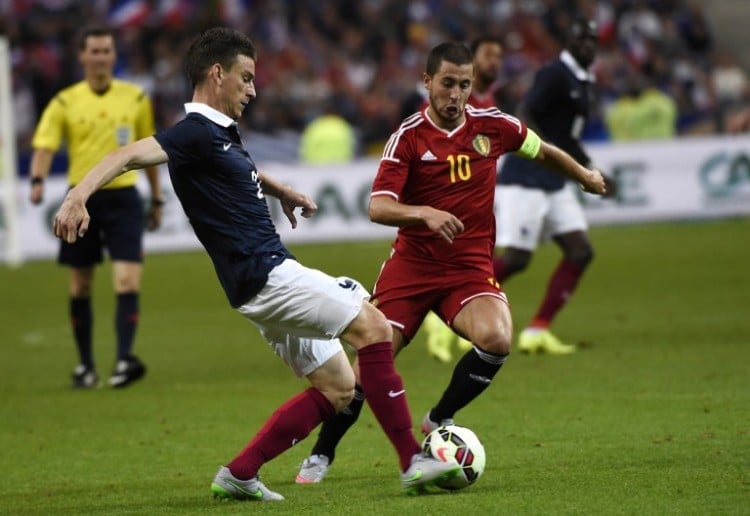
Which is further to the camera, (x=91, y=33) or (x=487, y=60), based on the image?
(x=487, y=60)

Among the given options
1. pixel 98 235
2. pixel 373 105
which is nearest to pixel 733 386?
pixel 98 235

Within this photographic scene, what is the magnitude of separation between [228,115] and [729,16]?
2616 cm

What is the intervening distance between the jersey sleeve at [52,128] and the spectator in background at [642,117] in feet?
49.2

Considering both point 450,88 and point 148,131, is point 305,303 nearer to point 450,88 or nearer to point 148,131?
point 450,88

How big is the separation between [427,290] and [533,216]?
13.0 ft

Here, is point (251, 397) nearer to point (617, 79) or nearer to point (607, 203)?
point (607, 203)

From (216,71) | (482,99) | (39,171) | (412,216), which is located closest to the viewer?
(216,71)

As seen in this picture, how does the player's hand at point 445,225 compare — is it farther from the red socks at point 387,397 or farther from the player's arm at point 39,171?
the player's arm at point 39,171

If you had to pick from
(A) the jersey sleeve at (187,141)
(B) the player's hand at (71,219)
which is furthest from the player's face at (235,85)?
(B) the player's hand at (71,219)

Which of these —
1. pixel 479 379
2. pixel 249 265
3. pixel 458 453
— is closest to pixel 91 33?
pixel 479 379

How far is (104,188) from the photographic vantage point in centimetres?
1044

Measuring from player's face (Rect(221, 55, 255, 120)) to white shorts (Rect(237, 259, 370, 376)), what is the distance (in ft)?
Answer: 2.28

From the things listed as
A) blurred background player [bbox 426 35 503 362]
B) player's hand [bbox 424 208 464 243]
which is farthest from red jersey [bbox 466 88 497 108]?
player's hand [bbox 424 208 464 243]

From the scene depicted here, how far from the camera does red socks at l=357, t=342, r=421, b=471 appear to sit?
6.02 meters
